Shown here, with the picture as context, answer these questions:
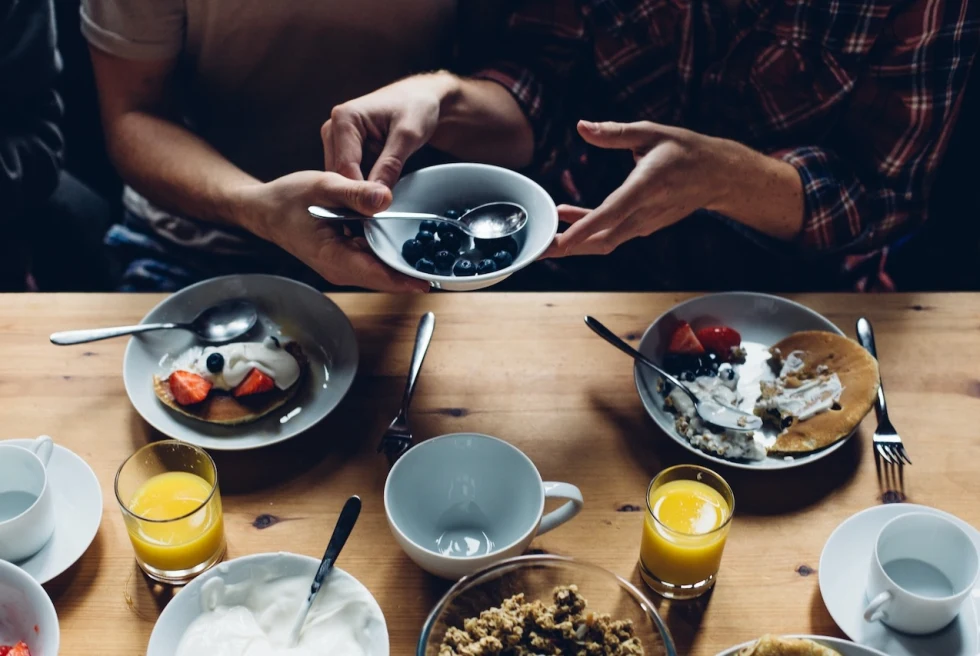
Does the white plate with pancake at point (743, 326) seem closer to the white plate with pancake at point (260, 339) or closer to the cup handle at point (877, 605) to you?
the cup handle at point (877, 605)

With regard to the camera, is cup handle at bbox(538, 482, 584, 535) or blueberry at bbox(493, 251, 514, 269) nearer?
cup handle at bbox(538, 482, 584, 535)

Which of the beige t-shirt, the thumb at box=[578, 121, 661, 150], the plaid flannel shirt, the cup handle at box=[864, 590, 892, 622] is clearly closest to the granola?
the cup handle at box=[864, 590, 892, 622]

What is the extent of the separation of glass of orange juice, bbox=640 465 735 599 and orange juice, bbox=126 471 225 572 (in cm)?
54

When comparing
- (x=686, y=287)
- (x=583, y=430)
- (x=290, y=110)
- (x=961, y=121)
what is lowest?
(x=686, y=287)

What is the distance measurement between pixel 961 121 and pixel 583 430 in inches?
42.4

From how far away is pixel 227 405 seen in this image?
4.33ft

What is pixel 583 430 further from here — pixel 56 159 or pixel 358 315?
pixel 56 159

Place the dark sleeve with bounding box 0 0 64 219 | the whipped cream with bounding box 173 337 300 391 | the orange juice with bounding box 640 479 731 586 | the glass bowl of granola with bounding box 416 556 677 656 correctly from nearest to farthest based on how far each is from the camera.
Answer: the glass bowl of granola with bounding box 416 556 677 656 → the orange juice with bounding box 640 479 731 586 → the whipped cream with bounding box 173 337 300 391 → the dark sleeve with bounding box 0 0 64 219

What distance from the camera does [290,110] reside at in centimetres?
177

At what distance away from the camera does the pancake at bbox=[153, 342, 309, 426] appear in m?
1.30

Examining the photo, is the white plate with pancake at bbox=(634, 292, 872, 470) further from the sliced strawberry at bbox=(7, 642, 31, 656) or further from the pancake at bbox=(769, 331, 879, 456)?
the sliced strawberry at bbox=(7, 642, 31, 656)

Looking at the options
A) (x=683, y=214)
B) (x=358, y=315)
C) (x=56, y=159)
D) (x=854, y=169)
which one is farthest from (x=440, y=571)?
(x=56, y=159)

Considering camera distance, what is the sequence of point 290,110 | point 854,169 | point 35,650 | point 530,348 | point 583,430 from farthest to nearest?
1. point 290,110
2. point 854,169
3. point 530,348
4. point 583,430
5. point 35,650

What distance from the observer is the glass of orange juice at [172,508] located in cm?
105
